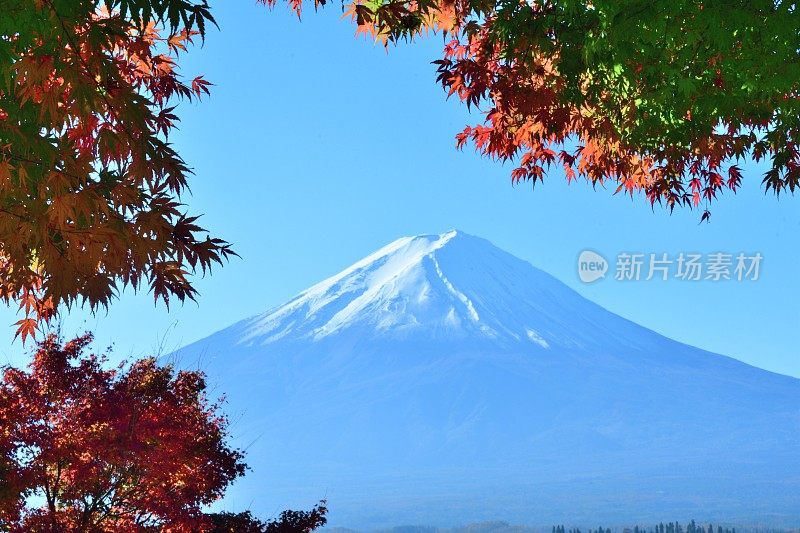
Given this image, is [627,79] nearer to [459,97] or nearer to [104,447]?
[459,97]

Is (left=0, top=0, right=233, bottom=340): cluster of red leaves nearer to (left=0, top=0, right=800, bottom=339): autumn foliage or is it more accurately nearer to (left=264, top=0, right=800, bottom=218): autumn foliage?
(left=0, top=0, right=800, bottom=339): autumn foliage

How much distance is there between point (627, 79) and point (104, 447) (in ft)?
24.6

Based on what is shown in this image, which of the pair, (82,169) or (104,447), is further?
(104,447)

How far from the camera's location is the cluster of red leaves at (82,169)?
496 centimetres

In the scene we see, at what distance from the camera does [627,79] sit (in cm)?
735

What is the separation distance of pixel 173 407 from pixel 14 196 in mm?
6795

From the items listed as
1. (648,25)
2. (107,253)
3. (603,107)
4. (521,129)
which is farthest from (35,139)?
(603,107)

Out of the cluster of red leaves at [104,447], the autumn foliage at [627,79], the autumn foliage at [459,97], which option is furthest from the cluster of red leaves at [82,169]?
the cluster of red leaves at [104,447]

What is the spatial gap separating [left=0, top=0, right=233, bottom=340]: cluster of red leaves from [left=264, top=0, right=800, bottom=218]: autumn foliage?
2690mm

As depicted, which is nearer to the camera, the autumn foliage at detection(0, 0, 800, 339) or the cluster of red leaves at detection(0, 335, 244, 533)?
the autumn foliage at detection(0, 0, 800, 339)

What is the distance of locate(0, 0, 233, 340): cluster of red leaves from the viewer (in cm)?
496

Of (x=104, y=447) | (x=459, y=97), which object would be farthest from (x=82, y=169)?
(x=104, y=447)

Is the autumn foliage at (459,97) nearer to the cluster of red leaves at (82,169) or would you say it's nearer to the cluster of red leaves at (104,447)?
the cluster of red leaves at (82,169)

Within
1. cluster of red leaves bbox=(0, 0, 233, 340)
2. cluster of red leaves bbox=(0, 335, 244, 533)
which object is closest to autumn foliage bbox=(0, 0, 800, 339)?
cluster of red leaves bbox=(0, 0, 233, 340)
